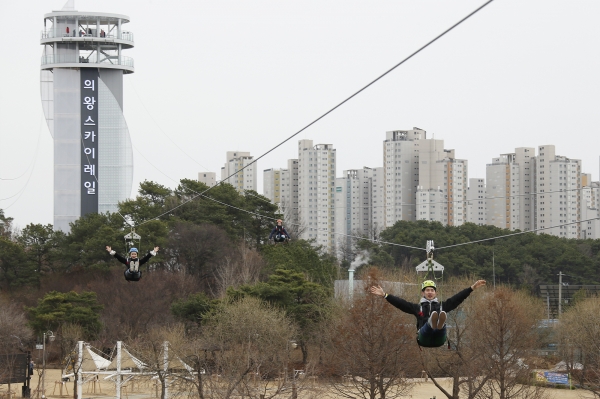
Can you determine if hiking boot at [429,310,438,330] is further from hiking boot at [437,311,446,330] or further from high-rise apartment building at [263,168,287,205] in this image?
high-rise apartment building at [263,168,287,205]

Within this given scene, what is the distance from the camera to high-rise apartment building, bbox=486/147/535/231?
357ft

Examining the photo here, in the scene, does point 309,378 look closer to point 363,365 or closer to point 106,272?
point 363,365

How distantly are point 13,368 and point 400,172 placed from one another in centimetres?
7383

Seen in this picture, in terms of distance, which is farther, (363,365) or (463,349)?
(463,349)

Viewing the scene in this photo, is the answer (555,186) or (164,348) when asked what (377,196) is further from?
(164,348)

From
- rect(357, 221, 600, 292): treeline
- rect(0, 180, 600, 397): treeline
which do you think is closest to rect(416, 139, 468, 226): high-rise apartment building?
rect(0, 180, 600, 397): treeline

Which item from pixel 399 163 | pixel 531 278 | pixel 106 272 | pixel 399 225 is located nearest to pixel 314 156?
pixel 399 163

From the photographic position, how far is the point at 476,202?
11594 centimetres

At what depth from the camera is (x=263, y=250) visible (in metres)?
69.4

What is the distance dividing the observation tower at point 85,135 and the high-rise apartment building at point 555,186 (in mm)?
45570

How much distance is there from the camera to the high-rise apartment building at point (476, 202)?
11362cm

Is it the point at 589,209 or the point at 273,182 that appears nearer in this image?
the point at 589,209

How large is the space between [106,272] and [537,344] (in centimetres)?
2898

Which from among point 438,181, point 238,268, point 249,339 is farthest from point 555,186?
point 249,339
